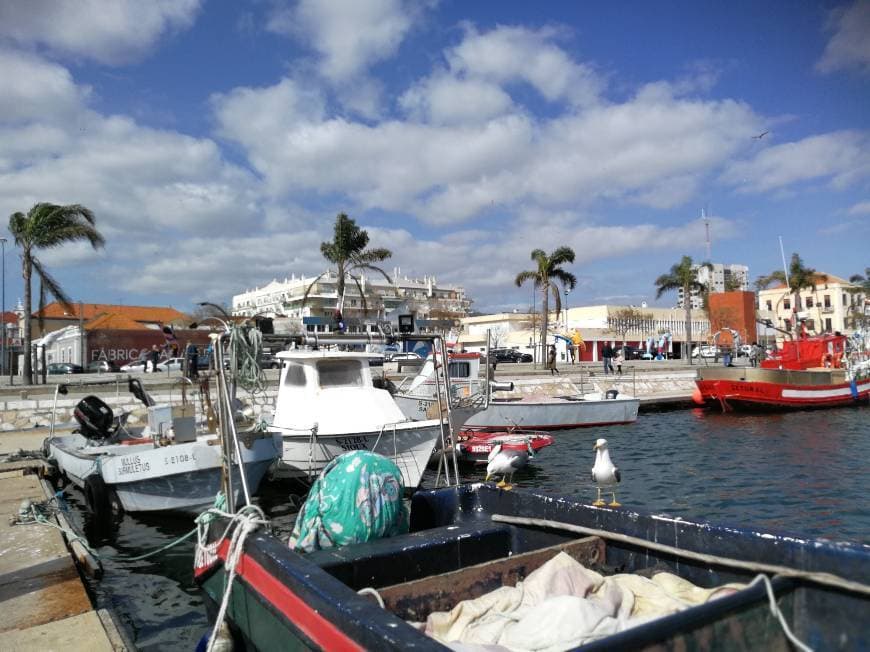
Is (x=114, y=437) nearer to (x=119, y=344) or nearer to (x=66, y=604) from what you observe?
(x=66, y=604)

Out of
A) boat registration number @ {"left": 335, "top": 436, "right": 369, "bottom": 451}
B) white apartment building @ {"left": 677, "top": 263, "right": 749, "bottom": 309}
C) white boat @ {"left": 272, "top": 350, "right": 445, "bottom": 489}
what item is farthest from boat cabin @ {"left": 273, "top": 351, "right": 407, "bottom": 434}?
white apartment building @ {"left": 677, "top": 263, "right": 749, "bottom": 309}

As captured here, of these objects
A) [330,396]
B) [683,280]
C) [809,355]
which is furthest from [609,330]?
[330,396]

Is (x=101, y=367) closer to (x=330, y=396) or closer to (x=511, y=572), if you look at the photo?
(x=330, y=396)

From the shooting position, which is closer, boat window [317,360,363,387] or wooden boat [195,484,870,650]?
wooden boat [195,484,870,650]

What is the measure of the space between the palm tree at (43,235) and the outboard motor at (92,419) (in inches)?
502

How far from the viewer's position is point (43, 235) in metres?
24.1

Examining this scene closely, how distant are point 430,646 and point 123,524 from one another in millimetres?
10165

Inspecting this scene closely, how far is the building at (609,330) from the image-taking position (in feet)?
217

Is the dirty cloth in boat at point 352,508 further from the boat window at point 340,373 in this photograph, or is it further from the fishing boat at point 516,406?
the fishing boat at point 516,406

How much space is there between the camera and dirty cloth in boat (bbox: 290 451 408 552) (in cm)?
513

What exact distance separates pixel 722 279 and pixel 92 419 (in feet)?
447

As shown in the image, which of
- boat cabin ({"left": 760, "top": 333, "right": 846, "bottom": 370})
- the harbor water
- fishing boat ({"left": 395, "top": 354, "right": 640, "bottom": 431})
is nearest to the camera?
the harbor water

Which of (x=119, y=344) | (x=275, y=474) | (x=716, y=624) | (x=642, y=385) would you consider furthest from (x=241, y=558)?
(x=119, y=344)

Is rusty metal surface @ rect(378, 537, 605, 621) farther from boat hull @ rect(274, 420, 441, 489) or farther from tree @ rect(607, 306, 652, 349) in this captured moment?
tree @ rect(607, 306, 652, 349)
